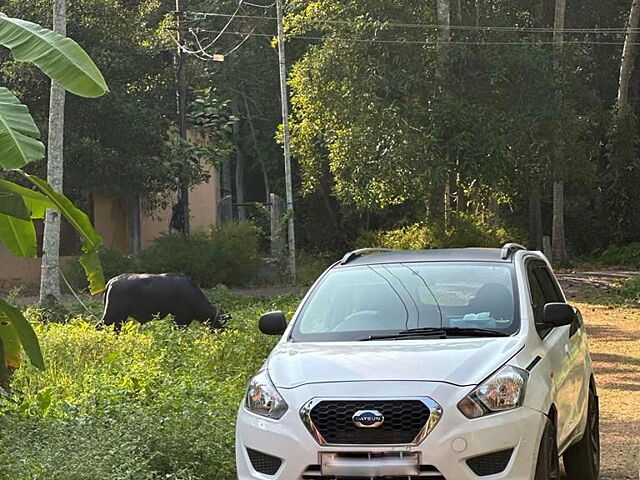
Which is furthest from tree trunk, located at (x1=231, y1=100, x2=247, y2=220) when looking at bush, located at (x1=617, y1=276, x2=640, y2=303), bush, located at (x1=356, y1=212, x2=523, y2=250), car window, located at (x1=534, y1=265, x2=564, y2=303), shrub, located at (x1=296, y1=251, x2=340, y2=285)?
car window, located at (x1=534, y1=265, x2=564, y2=303)

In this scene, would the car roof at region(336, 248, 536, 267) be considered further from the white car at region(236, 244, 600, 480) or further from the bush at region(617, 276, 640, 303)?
the bush at region(617, 276, 640, 303)

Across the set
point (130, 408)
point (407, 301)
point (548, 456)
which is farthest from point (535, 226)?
point (548, 456)

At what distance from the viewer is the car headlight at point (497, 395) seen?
21.7 feet

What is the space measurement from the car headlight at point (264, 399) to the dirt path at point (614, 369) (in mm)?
3398

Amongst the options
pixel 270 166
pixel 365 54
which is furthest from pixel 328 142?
pixel 270 166

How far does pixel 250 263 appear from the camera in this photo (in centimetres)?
3262

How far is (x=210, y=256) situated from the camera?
1249 inches

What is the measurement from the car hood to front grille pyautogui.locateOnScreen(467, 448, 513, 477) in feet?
1.40

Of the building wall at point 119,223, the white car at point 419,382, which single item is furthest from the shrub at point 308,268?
the white car at point 419,382

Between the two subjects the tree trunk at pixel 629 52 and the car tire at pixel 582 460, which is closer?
the car tire at pixel 582 460

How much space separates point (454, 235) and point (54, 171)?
14998 millimetres

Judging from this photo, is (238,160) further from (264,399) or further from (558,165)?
(264,399)

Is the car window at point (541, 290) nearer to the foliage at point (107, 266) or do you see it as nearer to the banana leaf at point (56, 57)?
the banana leaf at point (56, 57)

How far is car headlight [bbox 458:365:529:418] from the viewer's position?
6621 mm
